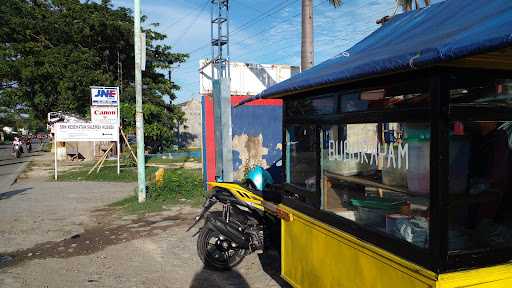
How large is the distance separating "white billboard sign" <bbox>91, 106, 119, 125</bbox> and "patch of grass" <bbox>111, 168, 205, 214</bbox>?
4.99m

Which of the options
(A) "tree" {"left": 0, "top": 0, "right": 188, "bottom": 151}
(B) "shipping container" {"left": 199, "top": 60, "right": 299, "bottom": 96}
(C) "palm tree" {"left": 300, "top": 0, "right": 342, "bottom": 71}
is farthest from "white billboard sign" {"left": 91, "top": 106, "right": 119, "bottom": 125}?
(A) "tree" {"left": 0, "top": 0, "right": 188, "bottom": 151}

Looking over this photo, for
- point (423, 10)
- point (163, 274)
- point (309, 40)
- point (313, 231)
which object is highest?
point (309, 40)

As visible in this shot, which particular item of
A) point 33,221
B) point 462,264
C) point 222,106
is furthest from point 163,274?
point 222,106

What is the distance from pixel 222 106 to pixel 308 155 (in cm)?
645

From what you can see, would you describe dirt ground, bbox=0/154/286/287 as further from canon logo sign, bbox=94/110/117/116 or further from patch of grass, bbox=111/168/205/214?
canon logo sign, bbox=94/110/117/116

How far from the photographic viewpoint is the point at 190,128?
36625 millimetres

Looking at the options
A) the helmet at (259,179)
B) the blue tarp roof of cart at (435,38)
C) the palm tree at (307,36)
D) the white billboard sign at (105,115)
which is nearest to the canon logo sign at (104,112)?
the white billboard sign at (105,115)

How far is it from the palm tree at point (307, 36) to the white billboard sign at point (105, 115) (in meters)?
7.10

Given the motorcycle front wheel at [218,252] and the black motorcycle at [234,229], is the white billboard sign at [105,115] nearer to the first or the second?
the black motorcycle at [234,229]

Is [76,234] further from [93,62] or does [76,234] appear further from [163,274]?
[93,62]

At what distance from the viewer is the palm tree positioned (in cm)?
1177

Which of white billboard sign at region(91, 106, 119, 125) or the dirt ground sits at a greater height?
white billboard sign at region(91, 106, 119, 125)

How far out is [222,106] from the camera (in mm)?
10023

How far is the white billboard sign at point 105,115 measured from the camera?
1467 centimetres
